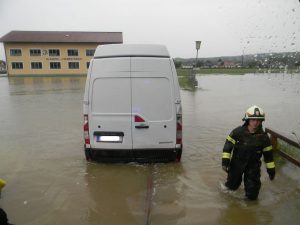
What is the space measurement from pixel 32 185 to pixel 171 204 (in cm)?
267

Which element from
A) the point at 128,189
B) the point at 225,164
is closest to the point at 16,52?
the point at 128,189

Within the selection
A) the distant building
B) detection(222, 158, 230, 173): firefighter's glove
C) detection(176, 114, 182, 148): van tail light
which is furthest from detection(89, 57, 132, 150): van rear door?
the distant building

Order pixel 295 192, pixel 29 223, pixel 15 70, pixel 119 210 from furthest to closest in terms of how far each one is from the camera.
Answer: pixel 15 70 → pixel 295 192 → pixel 119 210 → pixel 29 223

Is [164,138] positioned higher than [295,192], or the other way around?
[164,138]

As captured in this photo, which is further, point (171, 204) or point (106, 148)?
point (106, 148)

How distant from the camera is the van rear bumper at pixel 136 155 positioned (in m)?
6.66

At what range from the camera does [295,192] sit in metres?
5.62

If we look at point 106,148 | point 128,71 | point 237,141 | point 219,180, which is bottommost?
point 219,180

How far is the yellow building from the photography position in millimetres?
59531

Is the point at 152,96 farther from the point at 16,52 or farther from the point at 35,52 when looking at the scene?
the point at 16,52

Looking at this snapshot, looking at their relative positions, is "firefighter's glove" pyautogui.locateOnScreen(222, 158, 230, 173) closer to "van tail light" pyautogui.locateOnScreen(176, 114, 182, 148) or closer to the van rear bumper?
"van tail light" pyautogui.locateOnScreen(176, 114, 182, 148)

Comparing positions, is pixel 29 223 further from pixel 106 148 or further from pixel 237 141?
pixel 237 141

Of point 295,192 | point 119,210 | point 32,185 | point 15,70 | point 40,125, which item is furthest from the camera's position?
point 15,70

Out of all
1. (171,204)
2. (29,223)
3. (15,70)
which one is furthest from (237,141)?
(15,70)
